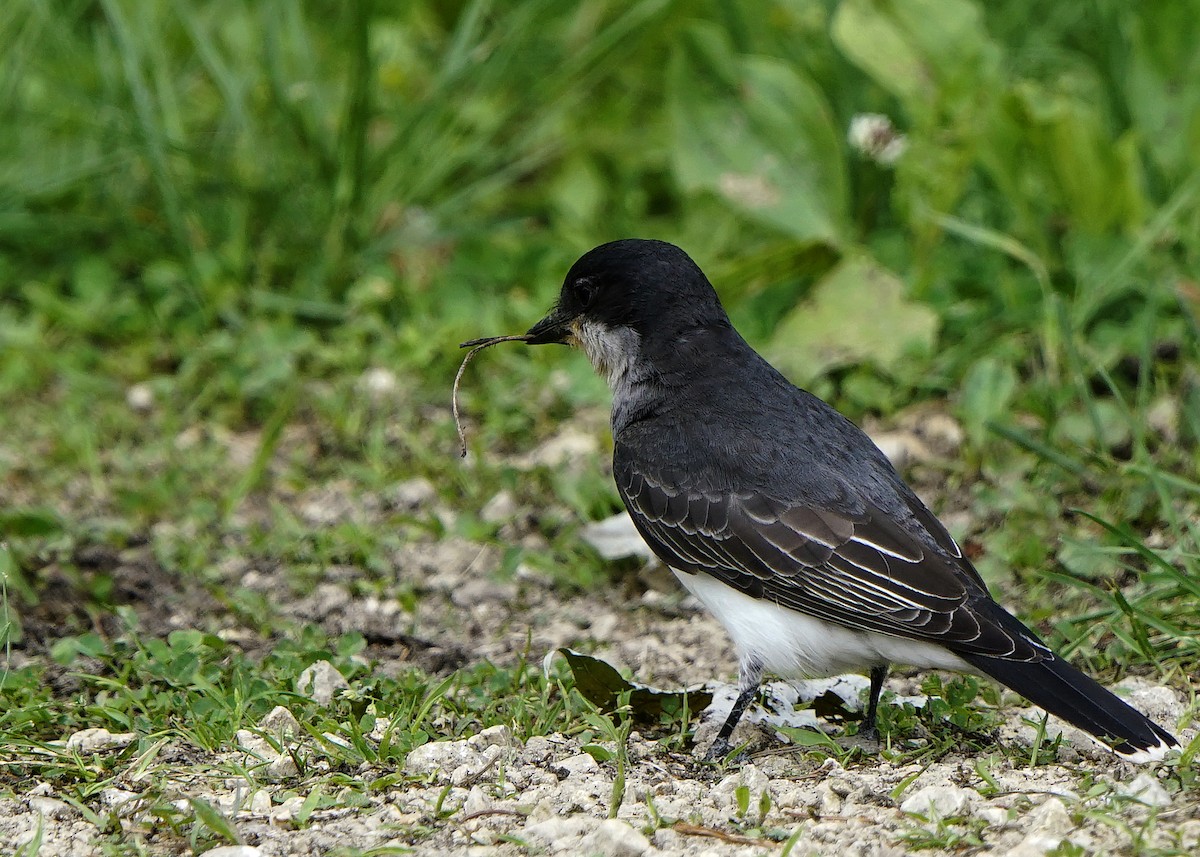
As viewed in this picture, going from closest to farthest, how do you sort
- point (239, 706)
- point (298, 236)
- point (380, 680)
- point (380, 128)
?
point (239, 706) < point (380, 680) < point (298, 236) < point (380, 128)

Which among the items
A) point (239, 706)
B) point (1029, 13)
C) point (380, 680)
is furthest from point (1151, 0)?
point (239, 706)

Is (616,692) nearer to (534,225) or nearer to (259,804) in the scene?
(259,804)

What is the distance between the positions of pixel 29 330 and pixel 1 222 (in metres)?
0.54

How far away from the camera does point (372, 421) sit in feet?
20.8

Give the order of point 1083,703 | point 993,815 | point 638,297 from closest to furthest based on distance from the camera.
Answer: point 993,815
point 1083,703
point 638,297

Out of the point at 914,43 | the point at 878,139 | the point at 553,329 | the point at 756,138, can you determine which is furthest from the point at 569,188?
the point at 553,329

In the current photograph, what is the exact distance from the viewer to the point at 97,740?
379 centimetres

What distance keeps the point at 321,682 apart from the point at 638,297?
1649 mm

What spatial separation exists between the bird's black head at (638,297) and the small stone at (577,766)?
1569mm

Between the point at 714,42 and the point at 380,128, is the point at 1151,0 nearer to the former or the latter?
the point at 714,42

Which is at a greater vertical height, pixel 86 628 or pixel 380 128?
pixel 380 128

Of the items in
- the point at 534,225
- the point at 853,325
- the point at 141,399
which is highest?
the point at 534,225

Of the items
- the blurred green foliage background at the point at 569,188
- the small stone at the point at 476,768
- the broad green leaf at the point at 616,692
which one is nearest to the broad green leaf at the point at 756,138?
the blurred green foliage background at the point at 569,188

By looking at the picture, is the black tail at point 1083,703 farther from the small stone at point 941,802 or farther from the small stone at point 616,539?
the small stone at point 616,539
